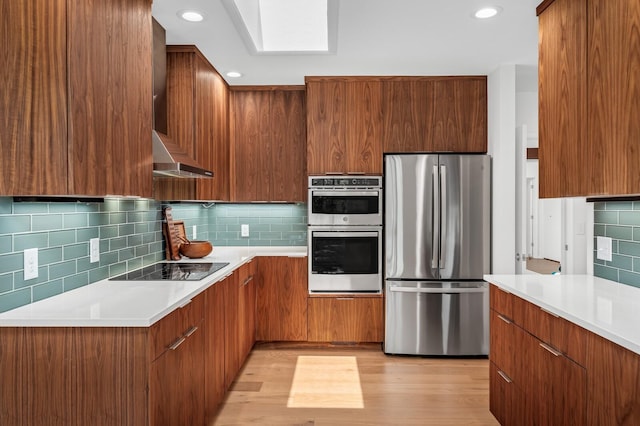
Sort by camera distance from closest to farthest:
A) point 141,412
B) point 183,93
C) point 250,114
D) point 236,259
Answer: point 141,412 → point 183,93 → point 236,259 → point 250,114

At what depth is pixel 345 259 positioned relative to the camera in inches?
148

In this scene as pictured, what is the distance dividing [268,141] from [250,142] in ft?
0.58

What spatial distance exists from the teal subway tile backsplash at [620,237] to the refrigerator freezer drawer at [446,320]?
1310mm

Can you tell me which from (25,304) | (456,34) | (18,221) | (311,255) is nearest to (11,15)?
(18,221)

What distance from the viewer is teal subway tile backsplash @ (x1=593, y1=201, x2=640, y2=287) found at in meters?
2.09

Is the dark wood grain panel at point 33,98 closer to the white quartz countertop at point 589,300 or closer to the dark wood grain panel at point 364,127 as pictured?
the white quartz countertop at point 589,300

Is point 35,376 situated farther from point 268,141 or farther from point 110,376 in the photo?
point 268,141

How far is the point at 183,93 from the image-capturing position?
3012 mm

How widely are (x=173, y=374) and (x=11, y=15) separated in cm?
147

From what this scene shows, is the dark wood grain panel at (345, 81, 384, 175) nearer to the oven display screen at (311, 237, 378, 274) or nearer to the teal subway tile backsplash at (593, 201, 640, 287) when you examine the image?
the oven display screen at (311, 237, 378, 274)

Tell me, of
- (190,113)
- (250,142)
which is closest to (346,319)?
(250,142)

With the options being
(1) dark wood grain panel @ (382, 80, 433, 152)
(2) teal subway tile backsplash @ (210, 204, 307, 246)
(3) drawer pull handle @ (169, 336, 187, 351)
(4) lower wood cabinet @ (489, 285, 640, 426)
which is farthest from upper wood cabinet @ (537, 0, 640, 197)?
(2) teal subway tile backsplash @ (210, 204, 307, 246)

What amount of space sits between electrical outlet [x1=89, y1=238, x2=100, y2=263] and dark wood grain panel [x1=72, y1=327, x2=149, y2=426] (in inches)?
32.8

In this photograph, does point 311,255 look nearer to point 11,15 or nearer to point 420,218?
point 420,218
